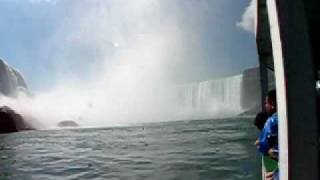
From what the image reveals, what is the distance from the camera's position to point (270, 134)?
19.0 ft

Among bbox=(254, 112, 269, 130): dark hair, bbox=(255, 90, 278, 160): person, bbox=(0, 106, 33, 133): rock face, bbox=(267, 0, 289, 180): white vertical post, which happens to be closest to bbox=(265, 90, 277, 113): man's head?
bbox=(255, 90, 278, 160): person

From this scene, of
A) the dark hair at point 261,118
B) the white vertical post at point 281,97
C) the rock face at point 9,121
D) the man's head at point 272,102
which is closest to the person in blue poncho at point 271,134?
the man's head at point 272,102

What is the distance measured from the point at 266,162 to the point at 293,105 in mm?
2572

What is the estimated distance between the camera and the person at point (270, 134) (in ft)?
18.8

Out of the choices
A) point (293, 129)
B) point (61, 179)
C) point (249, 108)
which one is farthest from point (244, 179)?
point (249, 108)

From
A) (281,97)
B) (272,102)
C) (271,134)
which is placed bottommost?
(271,134)

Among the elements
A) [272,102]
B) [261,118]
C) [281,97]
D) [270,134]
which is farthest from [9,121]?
[281,97]

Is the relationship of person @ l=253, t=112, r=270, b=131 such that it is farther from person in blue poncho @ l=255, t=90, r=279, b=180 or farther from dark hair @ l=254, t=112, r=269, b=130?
person in blue poncho @ l=255, t=90, r=279, b=180

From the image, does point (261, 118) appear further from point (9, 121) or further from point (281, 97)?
point (9, 121)

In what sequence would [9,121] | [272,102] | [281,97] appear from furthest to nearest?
[9,121] < [272,102] < [281,97]

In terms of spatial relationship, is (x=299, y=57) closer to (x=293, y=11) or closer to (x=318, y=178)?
(x=293, y=11)

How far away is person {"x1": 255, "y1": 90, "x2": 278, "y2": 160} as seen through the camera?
18.8 feet

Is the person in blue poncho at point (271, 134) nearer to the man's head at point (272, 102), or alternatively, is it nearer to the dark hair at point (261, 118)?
the man's head at point (272, 102)

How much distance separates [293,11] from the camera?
4.46 meters
